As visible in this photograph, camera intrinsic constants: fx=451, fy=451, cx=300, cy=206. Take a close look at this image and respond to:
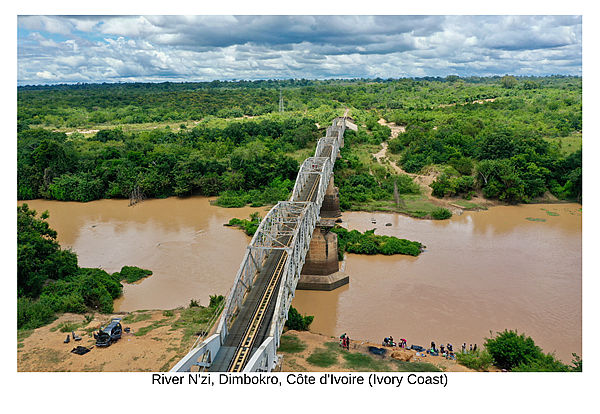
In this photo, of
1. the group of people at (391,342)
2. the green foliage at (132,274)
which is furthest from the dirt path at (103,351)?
the group of people at (391,342)

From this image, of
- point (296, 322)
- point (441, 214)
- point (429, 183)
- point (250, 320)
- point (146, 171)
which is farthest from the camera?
point (429, 183)


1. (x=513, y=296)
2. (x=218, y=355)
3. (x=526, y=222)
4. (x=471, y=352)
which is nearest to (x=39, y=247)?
(x=218, y=355)

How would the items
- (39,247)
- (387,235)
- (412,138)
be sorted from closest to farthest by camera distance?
(39,247) < (387,235) < (412,138)

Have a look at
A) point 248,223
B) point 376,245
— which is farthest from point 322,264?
point 248,223

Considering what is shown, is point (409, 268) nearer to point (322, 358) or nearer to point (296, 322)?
point (296, 322)

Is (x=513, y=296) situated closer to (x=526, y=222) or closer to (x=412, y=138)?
(x=526, y=222)

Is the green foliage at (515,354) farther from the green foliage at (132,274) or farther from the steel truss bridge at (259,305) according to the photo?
the green foliage at (132,274)

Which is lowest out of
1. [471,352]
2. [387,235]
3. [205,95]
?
[471,352]
